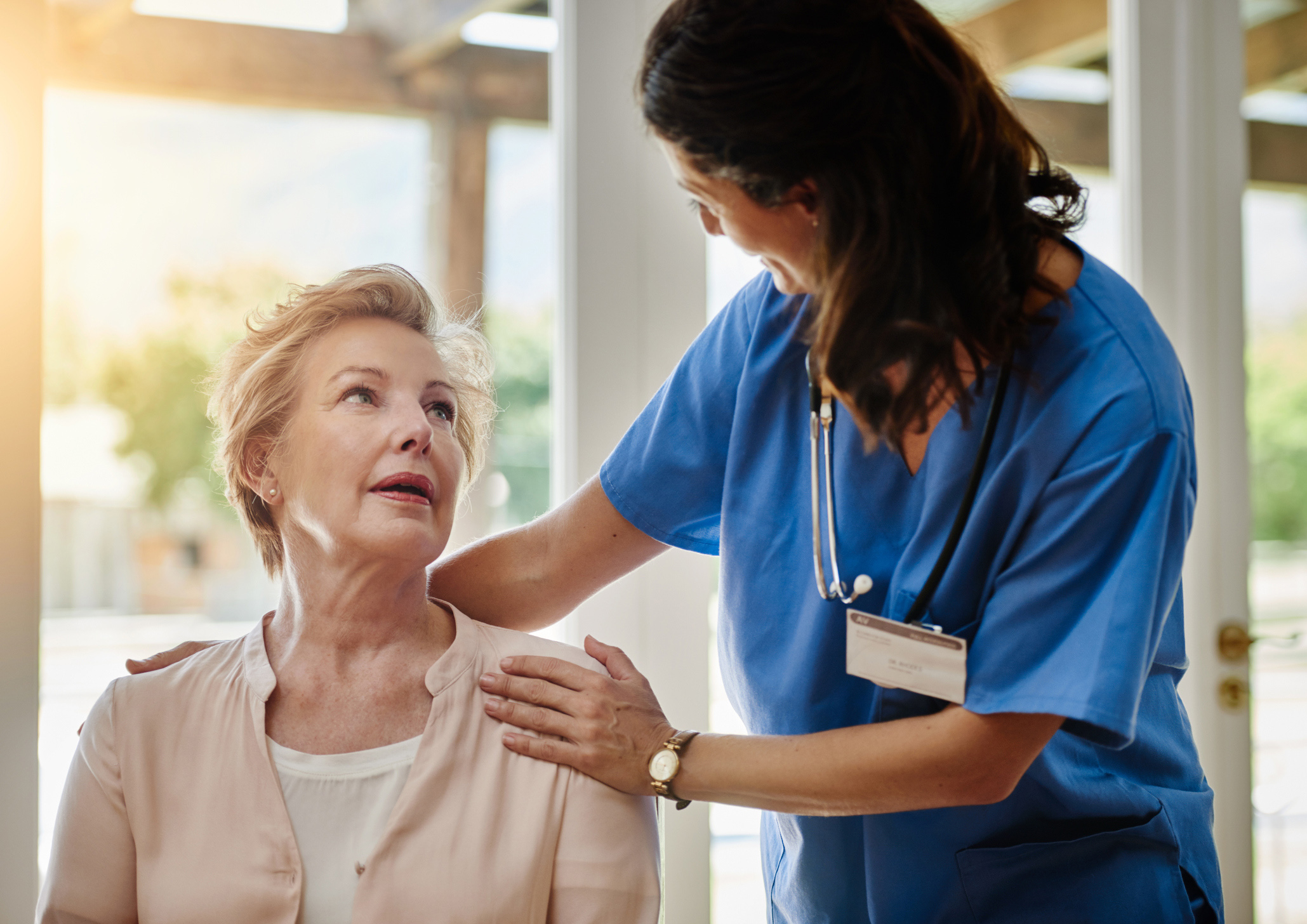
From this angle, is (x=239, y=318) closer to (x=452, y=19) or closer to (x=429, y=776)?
(x=429, y=776)

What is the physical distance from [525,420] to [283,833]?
764 mm

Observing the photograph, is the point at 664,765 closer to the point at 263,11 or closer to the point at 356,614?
the point at 356,614

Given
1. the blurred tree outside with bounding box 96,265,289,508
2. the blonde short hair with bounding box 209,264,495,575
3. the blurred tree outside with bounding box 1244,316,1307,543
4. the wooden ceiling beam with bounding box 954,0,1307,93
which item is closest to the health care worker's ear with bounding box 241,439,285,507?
the blonde short hair with bounding box 209,264,495,575

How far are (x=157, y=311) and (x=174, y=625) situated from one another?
1.34 m

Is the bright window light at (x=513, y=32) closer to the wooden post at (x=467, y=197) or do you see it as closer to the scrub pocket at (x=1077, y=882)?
the wooden post at (x=467, y=197)

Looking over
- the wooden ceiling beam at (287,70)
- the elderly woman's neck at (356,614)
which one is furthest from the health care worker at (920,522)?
the wooden ceiling beam at (287,70)

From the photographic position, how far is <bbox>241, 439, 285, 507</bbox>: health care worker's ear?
1241mm

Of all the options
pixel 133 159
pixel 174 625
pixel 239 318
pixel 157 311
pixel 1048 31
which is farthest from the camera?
pixel 174 625

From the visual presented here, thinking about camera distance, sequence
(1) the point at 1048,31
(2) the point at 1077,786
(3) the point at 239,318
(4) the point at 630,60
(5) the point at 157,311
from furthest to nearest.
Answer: (5) the point at 157,311, (1) the point at 1048,31, (4) the point at 630,60, (3) the point at 239,318, (2) the point at 1077,786

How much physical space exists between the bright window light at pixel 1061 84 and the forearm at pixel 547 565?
1.36 m

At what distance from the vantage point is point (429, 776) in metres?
1.08

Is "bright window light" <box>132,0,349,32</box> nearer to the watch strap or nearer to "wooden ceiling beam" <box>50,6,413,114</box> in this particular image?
"wooden ceiling beam" <box>50,6,413,114</box>

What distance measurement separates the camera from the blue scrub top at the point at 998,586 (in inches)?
35.6

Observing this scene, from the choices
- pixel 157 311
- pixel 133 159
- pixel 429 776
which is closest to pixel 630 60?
pixel 429 776
